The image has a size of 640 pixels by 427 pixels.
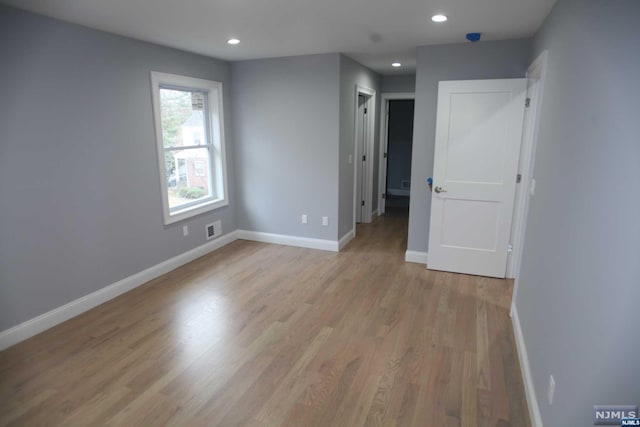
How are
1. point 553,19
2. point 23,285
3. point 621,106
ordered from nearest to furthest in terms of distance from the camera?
1. point 621,106
2. point 553,19
3. point 23,285

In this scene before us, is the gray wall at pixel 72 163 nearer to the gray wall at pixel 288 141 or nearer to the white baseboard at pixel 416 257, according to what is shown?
the gray wall at pixel 288 141

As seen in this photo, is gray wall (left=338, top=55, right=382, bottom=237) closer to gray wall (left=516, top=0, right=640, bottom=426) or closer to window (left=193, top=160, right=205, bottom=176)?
window (left=193, top=160, right=205, bottom=176)

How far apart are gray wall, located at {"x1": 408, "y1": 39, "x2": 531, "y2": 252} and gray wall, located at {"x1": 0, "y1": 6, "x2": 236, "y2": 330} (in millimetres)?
2751

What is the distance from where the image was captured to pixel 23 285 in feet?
9.36

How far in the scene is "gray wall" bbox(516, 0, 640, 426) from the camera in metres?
1.18

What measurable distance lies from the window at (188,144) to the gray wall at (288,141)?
324mm

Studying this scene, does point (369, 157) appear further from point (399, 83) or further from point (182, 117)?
point (182, 117)

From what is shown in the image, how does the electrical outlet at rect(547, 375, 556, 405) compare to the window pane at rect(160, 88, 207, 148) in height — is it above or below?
below

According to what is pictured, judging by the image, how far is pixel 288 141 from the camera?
4855 millimetres

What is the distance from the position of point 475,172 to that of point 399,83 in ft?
10.0

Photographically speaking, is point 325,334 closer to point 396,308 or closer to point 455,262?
point 396,308

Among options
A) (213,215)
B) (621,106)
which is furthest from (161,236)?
(621,106)

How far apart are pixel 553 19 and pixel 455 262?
2.45m

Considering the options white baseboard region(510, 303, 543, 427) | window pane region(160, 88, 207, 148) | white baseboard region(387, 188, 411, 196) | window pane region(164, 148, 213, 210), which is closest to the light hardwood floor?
white baseboard region(510, 303, 543, 427)
